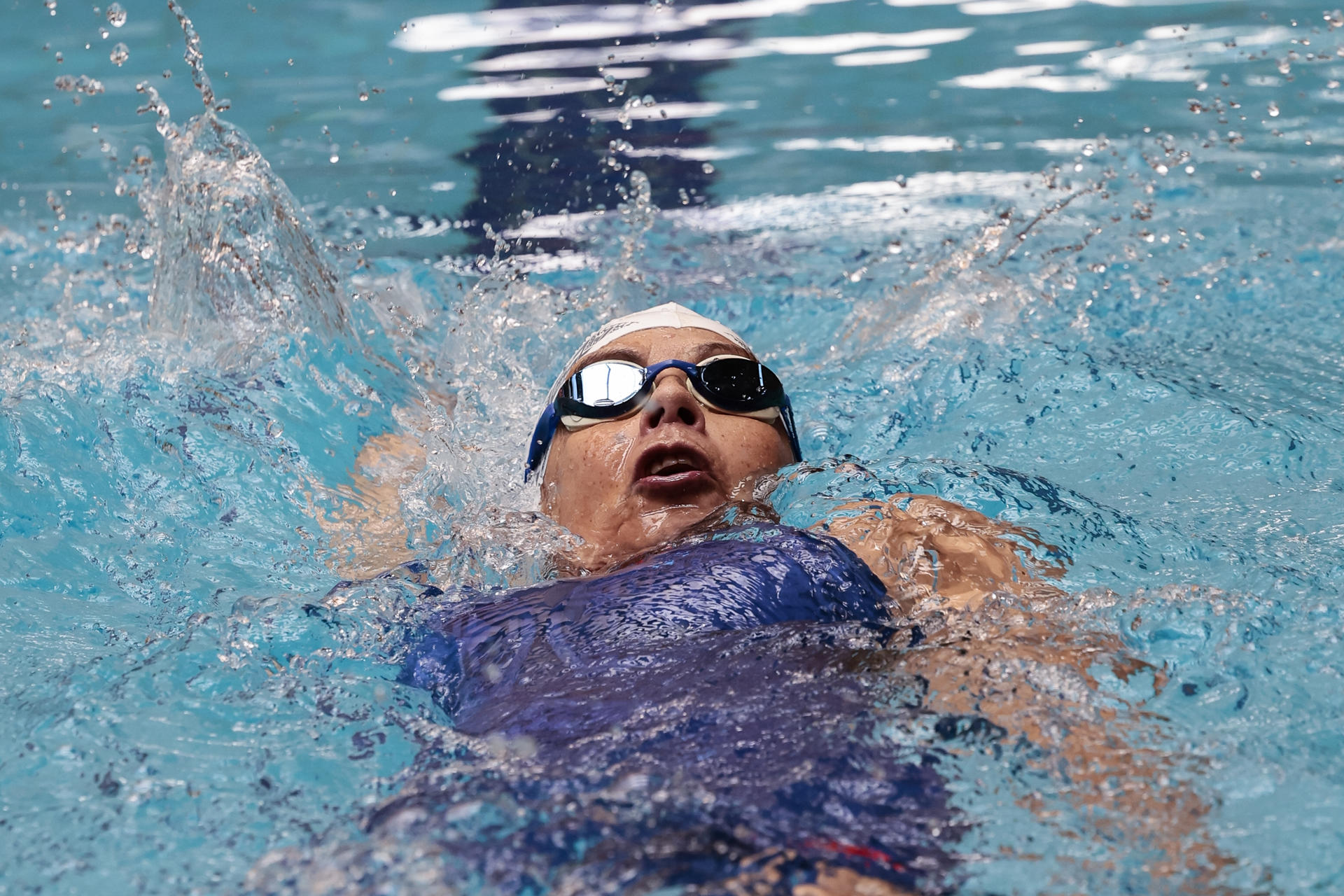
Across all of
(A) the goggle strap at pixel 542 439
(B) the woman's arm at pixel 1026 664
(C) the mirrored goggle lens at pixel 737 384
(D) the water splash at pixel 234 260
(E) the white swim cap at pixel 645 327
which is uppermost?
(D) the water splash at pixel 234 260

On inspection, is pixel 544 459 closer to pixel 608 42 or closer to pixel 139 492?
pixel 139 492

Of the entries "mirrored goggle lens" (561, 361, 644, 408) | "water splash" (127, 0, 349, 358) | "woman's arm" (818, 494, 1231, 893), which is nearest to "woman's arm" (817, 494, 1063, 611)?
"woman's arm" (818, 494, 1231, 893)

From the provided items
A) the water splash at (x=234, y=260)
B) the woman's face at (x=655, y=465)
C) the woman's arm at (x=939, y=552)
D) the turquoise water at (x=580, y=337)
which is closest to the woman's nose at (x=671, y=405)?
the woman's face at (x=655, y=465)

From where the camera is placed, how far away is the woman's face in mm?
2605

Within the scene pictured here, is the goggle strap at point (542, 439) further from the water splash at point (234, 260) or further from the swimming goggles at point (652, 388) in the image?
the water splash at point (234, 260)

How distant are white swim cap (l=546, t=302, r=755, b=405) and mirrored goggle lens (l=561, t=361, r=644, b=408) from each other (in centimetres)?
12

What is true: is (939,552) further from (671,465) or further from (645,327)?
(645,327)

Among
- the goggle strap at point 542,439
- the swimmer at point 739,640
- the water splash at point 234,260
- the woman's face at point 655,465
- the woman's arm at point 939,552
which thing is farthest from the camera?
the water splash at point 234,260

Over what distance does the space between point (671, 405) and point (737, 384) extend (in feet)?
0.69

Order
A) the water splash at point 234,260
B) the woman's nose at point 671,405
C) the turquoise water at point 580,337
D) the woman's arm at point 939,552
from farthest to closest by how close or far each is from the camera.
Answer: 1. the water splash at point 234,260
2. the woman's nose at point 671,405
3. the woman's arm at point 939,552
4. the turquoise water at point 580,337

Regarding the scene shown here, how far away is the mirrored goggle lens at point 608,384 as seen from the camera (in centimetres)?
281

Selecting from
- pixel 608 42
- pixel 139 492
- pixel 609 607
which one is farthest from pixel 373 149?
pixel 609 607

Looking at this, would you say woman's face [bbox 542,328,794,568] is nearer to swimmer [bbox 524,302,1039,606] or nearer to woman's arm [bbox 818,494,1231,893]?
swimmer [bbox 524,302,1039,606]

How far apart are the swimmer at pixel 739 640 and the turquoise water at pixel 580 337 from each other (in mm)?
70
